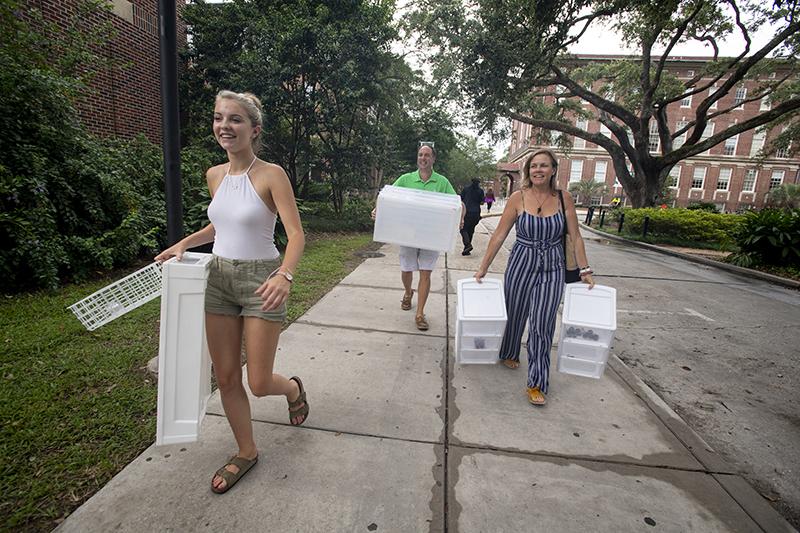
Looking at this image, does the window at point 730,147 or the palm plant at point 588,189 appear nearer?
the window at point 730,147

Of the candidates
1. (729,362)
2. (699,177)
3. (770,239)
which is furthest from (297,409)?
(699,177)

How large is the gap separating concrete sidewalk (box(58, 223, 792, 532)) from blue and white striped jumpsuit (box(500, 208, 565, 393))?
1.19ft

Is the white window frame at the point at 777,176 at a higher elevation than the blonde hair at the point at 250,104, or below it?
higher

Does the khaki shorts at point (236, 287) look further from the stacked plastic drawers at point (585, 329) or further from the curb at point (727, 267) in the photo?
the curb at point (727, 267)

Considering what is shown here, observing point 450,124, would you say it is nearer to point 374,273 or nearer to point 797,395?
point 374,273

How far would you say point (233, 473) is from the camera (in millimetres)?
2027

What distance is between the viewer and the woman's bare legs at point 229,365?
1957 mm

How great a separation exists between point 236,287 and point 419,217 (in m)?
2.10

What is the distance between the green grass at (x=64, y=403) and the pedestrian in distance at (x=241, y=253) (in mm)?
734

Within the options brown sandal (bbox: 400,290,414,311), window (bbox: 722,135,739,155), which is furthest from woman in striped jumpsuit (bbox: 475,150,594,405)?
window (bbox: 722,135,739,155)

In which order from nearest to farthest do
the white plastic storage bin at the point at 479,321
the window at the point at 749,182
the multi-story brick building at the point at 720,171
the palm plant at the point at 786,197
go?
the white plastic storage bin at the point at 479,321, the palm plant at the point at 786,197, the multi-story brick building at the point at 720,171, the window at the point at 749,182

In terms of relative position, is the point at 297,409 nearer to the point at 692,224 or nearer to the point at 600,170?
the point at 692,224

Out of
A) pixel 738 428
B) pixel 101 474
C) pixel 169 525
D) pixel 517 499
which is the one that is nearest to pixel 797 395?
pixel 738 428

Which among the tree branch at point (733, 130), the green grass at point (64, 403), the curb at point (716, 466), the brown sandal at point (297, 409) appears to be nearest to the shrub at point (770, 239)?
the tree branch at point (733, 130)
